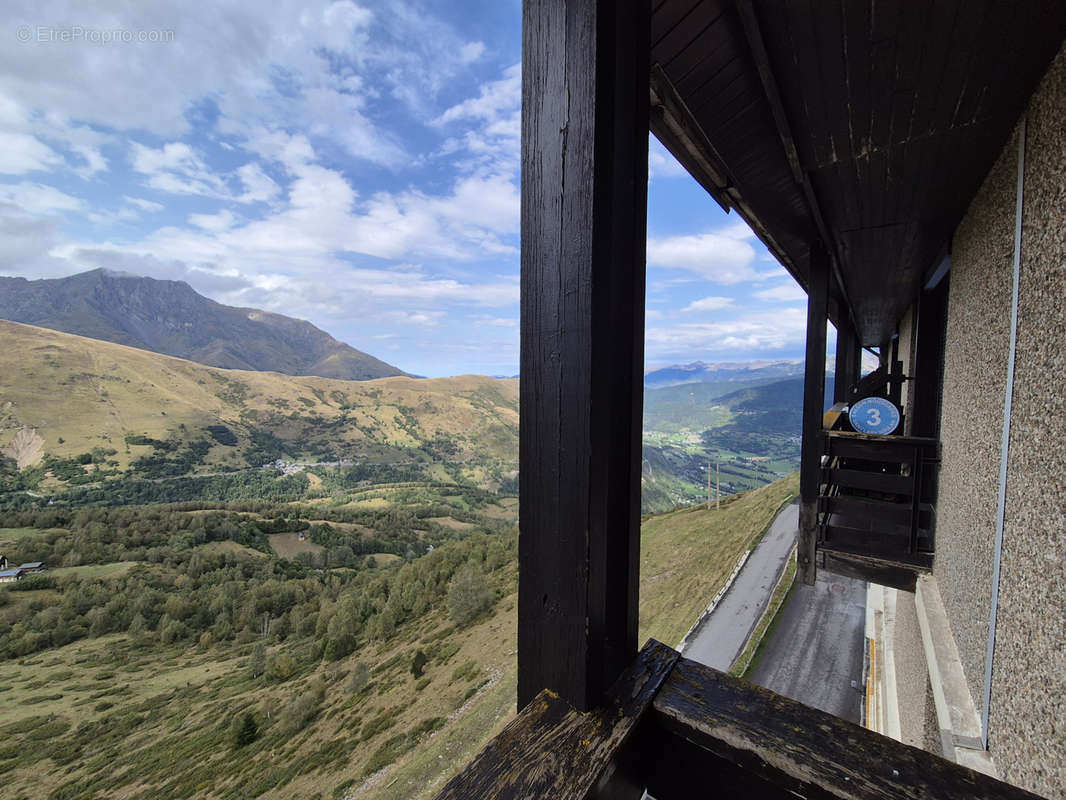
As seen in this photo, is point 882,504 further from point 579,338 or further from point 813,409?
point 579,338

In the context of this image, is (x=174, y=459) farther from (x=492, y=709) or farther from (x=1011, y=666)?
(x=1011, y=666)

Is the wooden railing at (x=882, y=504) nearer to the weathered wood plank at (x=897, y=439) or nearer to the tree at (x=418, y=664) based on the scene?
the weathered wood plank at (x=897, y=439)

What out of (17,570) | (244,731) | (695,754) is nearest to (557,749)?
(695,754)

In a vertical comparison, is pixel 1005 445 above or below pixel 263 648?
above

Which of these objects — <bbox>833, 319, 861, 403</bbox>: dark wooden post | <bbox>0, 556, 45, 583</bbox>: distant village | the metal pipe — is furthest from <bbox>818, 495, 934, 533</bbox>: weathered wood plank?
<bbox>0, 556, 45, 583</bbox>: distant village

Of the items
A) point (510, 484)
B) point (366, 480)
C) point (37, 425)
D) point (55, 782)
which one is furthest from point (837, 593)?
point (37, 425)

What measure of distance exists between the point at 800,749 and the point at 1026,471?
1805mm

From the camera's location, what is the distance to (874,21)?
1.39 m

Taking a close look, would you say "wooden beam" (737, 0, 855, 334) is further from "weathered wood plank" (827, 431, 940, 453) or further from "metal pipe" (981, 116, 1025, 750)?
"weathered wood plank" (827, 431, 940, 453)

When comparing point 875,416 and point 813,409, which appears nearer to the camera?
point 875,416

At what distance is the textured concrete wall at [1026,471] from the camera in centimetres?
144

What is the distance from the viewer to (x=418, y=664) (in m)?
32.2

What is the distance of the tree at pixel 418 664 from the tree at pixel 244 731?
12627mm

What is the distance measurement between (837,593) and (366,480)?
9617cm
